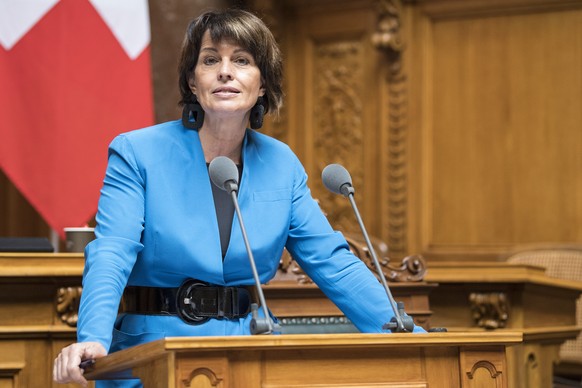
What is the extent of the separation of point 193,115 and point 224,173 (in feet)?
1.28

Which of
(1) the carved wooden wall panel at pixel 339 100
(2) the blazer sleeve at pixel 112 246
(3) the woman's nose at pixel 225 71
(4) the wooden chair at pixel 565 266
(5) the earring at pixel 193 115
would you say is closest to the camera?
(2) the blazer sleeve at pixel 112 246

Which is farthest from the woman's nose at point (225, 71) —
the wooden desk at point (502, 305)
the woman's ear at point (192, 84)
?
the wooden desk at point (502, 305)

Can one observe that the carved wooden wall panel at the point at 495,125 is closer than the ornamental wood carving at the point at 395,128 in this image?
Yes

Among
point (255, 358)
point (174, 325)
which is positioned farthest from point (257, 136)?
point (255, 358)

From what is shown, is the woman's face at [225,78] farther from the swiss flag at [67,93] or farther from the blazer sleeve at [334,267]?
the swiss flag at [67,93]

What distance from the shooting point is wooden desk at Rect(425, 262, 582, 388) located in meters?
3.89

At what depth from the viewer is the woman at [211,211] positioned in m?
2.37

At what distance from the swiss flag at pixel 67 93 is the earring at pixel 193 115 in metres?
2.01

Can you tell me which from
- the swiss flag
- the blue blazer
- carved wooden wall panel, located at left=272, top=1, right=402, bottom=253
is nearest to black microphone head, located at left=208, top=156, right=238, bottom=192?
the blue blazer

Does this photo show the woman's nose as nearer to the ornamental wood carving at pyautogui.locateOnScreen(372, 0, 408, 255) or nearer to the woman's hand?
the woman's hand

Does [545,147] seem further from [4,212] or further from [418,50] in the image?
[4,212]

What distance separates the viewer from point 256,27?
8.24 feet

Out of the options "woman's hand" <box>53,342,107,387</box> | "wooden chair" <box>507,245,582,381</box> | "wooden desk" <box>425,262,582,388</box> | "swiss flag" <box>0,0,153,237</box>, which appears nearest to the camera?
"woman's hand" <box>53,342,107,387</box>

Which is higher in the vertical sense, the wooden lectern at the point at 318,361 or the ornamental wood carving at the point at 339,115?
the ornamental wood carving at the point at 339,115
